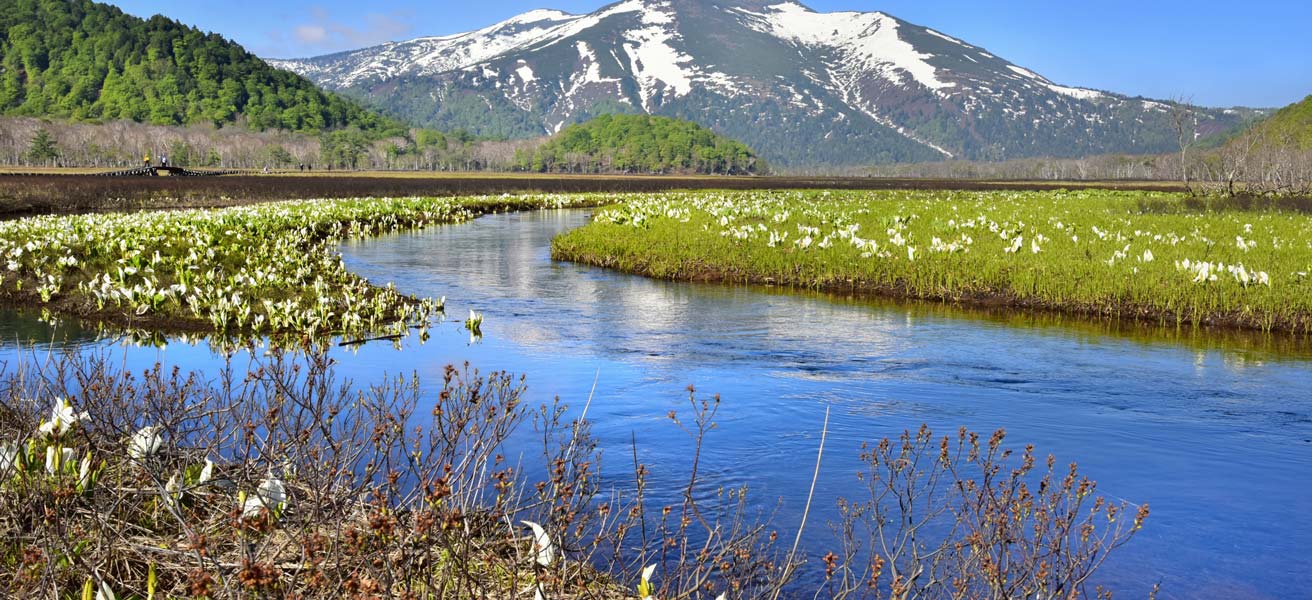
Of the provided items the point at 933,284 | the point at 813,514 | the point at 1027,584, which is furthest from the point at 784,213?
the point at 1027,584

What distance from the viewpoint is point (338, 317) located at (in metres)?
16.4

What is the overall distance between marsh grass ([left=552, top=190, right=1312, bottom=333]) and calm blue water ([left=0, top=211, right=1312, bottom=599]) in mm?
1430

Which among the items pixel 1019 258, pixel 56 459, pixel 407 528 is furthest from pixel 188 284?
pixel 1019 258

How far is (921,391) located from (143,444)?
856 cm

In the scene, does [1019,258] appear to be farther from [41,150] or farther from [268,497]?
[41,150]

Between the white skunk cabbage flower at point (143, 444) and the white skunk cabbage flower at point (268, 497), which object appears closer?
the white skunk cabbage flower at point (268, 497)

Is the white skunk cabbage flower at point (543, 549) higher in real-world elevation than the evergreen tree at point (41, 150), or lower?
lower

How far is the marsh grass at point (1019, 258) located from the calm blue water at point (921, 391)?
4.69ft

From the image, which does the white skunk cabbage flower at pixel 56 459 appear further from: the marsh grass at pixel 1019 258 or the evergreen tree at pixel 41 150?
the evergreen tree at pixel 41 150

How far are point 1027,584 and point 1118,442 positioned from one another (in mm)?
4906

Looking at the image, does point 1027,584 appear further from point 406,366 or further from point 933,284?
point 933,284

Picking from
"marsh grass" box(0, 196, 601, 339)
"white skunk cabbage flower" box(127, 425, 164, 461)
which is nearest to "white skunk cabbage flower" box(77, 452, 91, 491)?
"white skunk cabbage flower" box(127, 425, 164, 461)

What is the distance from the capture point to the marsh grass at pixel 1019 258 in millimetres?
17562

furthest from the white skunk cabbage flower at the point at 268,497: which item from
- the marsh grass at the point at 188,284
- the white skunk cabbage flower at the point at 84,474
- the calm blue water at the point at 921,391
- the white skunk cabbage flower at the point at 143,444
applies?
the marsh grass at the point at 188,284
